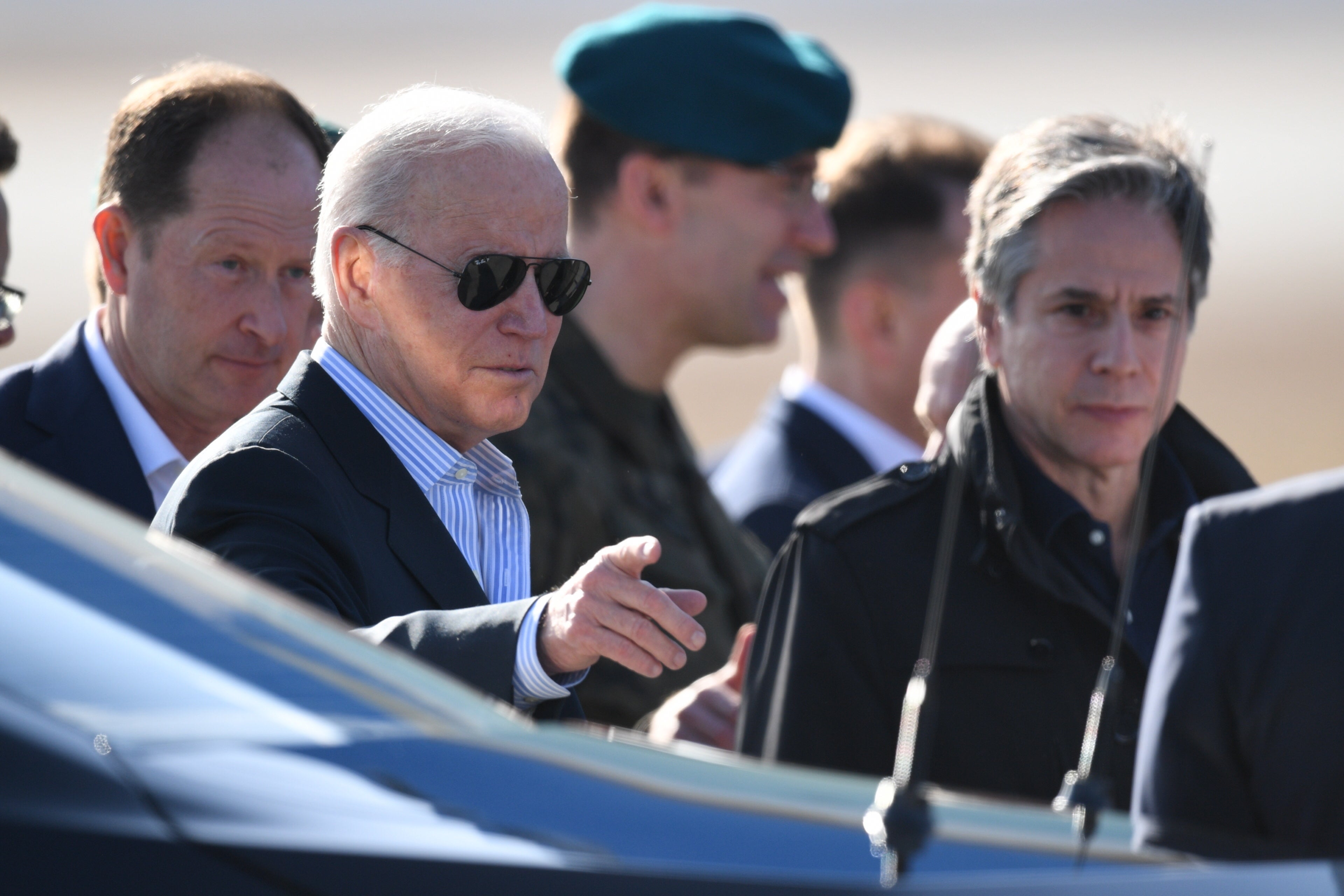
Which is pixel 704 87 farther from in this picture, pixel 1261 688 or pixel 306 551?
pixel 1261 688

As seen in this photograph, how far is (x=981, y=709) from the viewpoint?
Result: 3131 mm

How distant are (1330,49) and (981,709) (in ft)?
126

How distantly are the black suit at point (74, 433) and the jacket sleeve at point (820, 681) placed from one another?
1.08 metres

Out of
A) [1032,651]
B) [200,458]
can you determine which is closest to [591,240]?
[1032,651]

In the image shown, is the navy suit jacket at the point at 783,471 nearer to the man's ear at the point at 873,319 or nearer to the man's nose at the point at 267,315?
the man's ear at the point at 873,319

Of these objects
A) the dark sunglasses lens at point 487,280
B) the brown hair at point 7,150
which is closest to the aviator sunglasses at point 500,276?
the dark sunglasses lens at point 487,280

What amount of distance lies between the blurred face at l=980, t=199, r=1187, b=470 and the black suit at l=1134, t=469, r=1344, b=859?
130 centimetres

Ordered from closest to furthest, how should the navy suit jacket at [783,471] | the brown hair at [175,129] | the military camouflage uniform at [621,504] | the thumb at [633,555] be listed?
the thumb at [633,555] < the brown hair at [175,129] < the military camouflage uniform at [621,504] < the navy suit jacket at [783,471]

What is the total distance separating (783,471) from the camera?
5172 mm

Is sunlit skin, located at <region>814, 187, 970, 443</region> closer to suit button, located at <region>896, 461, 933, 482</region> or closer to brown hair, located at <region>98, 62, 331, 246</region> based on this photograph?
suit button, located at <region>896, 461, 933, 482</region>

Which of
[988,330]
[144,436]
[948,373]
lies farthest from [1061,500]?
[144,436]

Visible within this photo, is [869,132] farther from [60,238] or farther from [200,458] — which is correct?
[60,238]

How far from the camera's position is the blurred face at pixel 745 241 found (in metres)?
5.31

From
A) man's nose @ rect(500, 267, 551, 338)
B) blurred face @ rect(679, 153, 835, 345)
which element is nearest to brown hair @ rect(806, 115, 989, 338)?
blurred face @ rect(679, 153, 835, 345)
